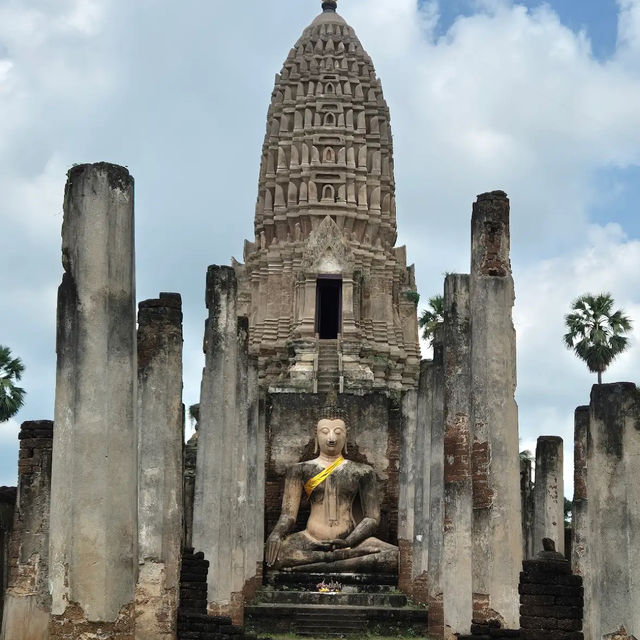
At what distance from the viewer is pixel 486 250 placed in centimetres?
1497

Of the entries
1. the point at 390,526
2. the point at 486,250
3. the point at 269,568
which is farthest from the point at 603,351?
the point at 486,250

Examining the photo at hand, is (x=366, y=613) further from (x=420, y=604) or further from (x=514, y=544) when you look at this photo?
(x=514, y=544)

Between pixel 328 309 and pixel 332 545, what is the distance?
1319cm

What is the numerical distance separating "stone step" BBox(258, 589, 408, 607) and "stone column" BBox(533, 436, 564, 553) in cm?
337

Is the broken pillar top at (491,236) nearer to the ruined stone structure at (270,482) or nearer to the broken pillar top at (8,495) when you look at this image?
the ruined stone structure at (270,482)

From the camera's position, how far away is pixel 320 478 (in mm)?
29312

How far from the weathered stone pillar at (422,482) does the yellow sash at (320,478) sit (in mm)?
4934

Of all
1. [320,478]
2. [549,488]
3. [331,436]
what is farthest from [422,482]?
[331,436]

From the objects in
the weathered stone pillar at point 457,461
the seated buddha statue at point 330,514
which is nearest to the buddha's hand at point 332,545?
the seated buddha statue at point 330,514

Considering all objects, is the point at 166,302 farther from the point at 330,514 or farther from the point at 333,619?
the point at 330,514

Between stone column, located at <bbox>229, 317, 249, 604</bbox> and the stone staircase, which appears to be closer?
stone column, located at <bbox>229, 317, 249, 604</bbox>

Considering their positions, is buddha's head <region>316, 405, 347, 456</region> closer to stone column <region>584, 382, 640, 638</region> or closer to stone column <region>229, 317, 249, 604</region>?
A: stone column <region>229, 317, 249, 604</region>

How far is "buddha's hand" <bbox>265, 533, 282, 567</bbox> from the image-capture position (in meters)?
27.8

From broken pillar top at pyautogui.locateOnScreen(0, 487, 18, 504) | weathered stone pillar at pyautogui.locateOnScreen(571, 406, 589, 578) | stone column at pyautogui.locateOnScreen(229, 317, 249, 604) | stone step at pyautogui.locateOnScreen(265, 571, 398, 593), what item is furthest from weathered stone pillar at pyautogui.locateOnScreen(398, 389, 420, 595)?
broken pillar top at pyautogui.locateOnScreen(0, 487, 18, 504)
